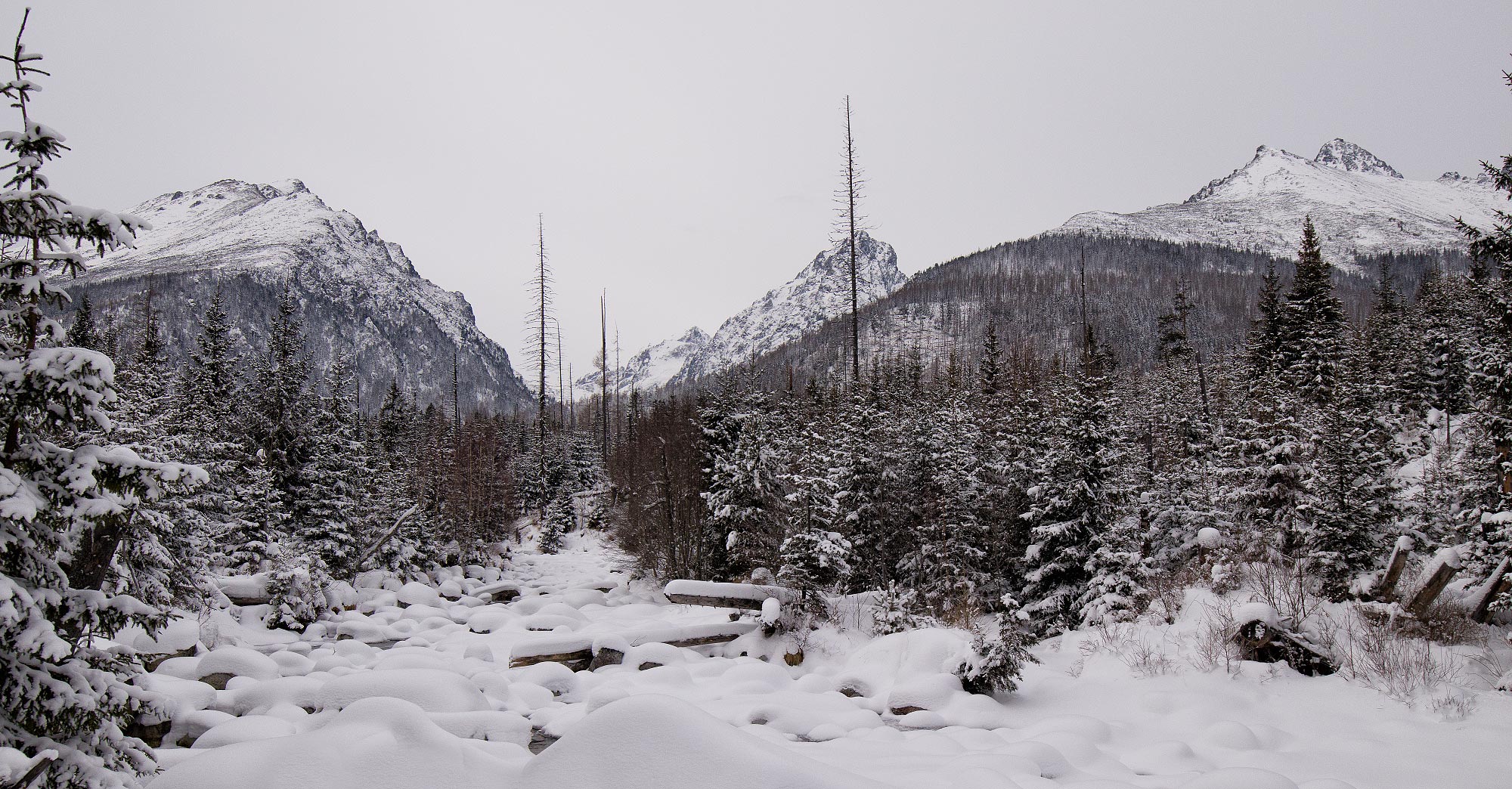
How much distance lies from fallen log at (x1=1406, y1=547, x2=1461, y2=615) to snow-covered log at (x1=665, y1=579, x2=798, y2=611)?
11.7 metres

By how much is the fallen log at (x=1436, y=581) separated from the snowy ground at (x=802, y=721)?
7.41 ft

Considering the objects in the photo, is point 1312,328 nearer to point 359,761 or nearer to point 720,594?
point 720,594

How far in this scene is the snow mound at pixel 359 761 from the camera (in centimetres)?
478

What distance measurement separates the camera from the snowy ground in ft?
16.6

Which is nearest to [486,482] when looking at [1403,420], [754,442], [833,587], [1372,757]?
[754,442]

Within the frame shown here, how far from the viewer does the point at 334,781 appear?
480 centimetres

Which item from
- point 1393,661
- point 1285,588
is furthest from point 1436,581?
point 1393,661

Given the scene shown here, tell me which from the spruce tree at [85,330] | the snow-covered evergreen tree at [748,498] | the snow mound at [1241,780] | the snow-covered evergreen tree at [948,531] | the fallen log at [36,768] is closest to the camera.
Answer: the fallen log at [36,768]

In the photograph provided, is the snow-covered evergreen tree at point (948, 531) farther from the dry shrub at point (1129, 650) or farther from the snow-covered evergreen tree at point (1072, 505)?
the dry shrub at point (1129, 650)

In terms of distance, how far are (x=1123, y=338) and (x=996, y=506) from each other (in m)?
119

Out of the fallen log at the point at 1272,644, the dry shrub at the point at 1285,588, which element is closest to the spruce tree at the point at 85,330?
the fallen log at the point at 1272,644

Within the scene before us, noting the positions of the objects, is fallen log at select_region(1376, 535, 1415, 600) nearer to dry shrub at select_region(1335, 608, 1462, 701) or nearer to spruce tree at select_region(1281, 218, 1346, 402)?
dry shrub at select_region(1335, 608, 1462, 701)

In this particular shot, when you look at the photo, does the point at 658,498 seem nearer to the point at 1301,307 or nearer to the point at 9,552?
the point at 9,552

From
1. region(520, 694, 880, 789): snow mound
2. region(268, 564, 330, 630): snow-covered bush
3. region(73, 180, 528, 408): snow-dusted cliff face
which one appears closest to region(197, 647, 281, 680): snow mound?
region(268, 564, 330, 630): snow-covered bush
